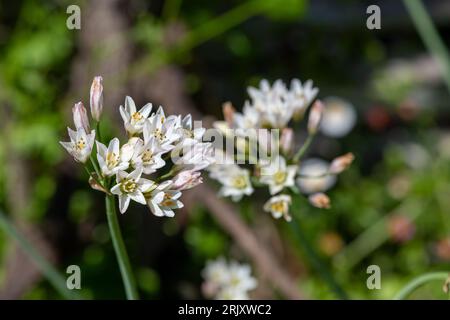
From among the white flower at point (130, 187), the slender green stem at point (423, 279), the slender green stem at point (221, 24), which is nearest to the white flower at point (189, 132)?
the white flower at point (130, 187)

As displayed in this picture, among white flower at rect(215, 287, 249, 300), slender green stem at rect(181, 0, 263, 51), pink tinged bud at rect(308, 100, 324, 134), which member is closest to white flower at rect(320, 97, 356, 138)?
slender green stem at rect(181, 0, 263, 51)

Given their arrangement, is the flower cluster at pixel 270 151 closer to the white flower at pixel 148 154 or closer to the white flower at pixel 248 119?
the white flower at pixel 248 119

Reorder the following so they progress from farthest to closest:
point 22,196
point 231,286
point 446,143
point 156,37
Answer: point 446,143, point 156,37, point 22,196, point 231,286

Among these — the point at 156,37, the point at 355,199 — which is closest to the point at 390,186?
the point at 355,199

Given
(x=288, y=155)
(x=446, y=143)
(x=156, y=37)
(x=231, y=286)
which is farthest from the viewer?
(x=446, y=143)

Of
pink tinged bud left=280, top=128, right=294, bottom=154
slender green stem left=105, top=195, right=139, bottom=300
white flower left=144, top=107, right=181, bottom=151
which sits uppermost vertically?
pink tinged bud left=280, top=128, right=294, bottom=154

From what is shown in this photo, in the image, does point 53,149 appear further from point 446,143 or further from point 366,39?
point 446,143

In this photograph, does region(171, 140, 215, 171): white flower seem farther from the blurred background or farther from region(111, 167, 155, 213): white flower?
the blurred background
